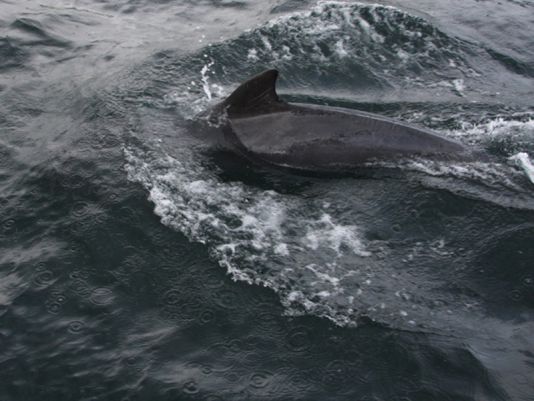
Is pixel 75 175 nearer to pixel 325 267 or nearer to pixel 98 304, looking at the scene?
pixel 98 304

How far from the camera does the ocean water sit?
5.76 meters

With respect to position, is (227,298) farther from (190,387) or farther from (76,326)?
(76,326)

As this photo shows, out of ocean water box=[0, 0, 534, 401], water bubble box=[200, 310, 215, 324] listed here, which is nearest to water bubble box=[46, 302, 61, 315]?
ocean water box=[0, 0, 534, 401]

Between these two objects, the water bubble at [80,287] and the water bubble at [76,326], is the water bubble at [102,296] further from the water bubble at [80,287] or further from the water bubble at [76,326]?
the water bubble at [76,326]

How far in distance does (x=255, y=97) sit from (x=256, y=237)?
2116 mm

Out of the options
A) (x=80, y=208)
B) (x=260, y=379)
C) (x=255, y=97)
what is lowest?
(x=260, y=379)

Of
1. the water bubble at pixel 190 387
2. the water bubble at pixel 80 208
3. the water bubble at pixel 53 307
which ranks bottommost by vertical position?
the water bubble at pixel 190 387

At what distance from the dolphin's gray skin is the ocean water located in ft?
0.68

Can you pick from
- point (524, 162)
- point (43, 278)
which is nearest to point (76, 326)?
point (43, 278)

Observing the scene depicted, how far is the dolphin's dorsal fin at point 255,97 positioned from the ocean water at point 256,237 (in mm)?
699

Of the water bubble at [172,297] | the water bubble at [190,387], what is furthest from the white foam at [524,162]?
the water bubble at [190,387]

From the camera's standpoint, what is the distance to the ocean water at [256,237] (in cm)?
576

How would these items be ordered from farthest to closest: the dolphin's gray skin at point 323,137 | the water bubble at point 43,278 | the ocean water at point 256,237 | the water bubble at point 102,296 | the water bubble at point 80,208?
1. the dolphin's gray skin at point 323,137
2. the water bubble at point 80,208
3. the water bubble at point 43,278
4. the water bubble at point 102,296
5. the ocean water at point 256,237

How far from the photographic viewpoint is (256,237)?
24.1 feet
